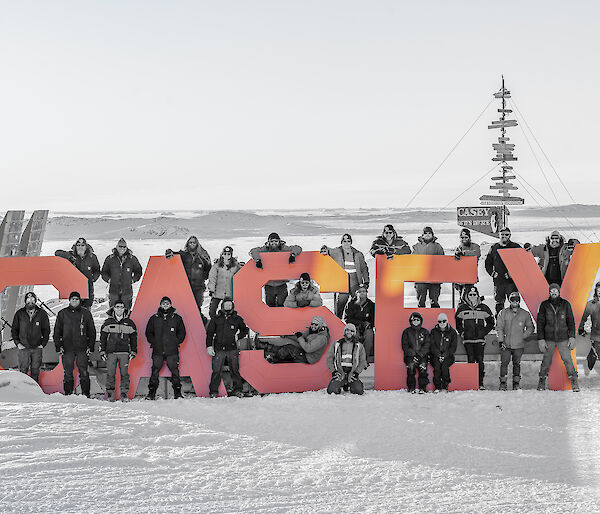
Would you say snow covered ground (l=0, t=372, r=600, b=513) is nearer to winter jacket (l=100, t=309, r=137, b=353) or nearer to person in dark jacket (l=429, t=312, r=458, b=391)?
person in dark jacket (l=429, t=312, r=458, b=391)

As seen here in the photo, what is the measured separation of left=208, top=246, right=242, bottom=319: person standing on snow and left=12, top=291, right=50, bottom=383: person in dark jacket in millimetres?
2399

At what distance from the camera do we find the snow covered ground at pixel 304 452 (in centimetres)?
606

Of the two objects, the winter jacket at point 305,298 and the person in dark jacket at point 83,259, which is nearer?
the winter jacket at point 305,298

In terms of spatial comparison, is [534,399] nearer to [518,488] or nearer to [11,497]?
[518,488]

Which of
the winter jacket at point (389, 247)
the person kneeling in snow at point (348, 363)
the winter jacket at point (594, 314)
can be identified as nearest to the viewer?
the person kneeling in snow at point (348, 363)

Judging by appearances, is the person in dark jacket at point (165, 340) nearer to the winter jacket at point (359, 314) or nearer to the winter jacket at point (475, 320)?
the winter jacket at point (359, 314)

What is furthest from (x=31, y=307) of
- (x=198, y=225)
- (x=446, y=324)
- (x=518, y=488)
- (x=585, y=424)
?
(x=198, y=225)

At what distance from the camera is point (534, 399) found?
9.53 meters

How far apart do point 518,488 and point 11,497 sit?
4.45 metres

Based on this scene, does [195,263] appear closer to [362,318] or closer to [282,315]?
[282,315]

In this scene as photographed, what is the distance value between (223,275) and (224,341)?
1.12m

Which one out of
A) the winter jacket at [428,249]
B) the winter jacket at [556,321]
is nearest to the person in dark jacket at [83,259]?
the winter jacket at [428,249]

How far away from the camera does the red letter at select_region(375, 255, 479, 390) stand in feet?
33.1

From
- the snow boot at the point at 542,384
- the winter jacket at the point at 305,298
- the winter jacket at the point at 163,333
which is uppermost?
the winter jacket at the point at 305,298
